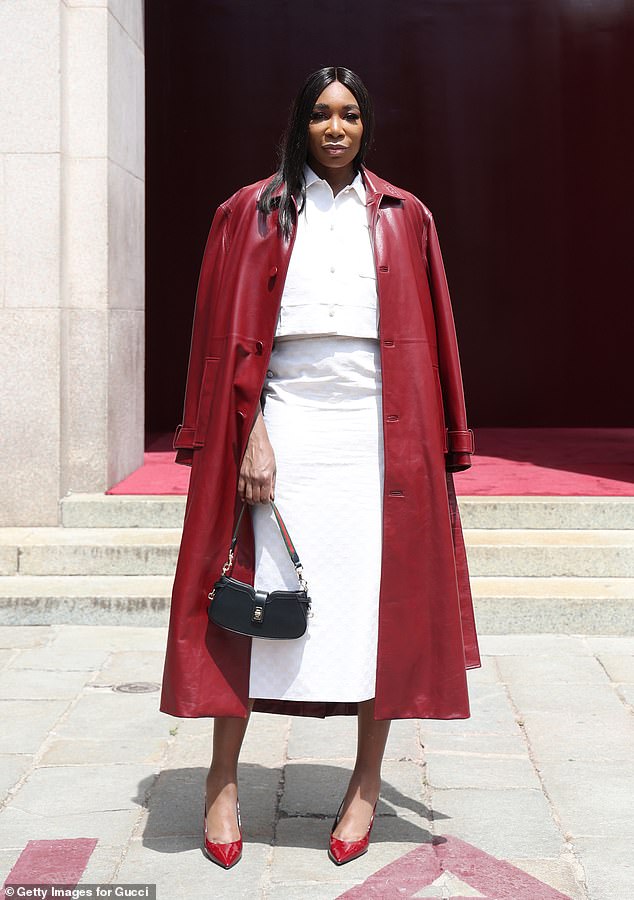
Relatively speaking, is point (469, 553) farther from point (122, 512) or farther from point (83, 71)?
point (83, 71)

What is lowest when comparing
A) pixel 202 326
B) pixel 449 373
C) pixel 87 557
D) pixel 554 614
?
pixel 554 614

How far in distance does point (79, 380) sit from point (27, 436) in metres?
0.43

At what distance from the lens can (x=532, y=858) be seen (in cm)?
340

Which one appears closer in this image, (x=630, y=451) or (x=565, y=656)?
(x=565, y=656)

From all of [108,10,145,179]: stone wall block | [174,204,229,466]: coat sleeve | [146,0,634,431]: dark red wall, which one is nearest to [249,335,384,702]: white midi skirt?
[174,204,229,466]: coat sleeve

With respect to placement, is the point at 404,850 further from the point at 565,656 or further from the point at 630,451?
the point at 630,451

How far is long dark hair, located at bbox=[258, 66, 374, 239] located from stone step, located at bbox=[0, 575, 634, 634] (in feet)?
9.63

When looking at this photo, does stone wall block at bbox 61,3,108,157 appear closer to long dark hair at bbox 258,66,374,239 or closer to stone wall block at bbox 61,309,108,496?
stone wall block at bbox 61,309,108,496

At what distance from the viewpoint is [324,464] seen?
10.8ft

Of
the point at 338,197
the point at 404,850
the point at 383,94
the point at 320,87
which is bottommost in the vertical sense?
the point at 404,850

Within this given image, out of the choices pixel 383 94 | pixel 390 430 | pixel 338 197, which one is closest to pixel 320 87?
pixel 338 197
